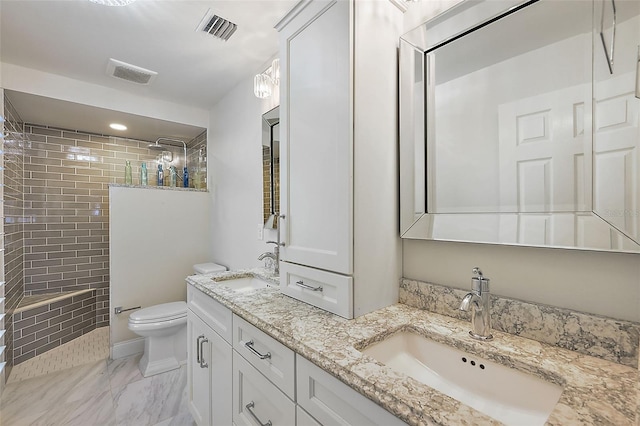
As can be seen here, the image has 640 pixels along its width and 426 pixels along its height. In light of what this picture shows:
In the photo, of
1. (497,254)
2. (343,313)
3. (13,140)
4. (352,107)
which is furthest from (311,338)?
(13,140)

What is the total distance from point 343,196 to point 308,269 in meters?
0.37

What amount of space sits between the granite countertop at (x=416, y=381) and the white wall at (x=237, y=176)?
1.11 m

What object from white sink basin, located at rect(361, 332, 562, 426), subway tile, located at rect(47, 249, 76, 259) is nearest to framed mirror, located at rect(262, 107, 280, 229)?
white sink basin, located at rect(361, 332, 562, 426)

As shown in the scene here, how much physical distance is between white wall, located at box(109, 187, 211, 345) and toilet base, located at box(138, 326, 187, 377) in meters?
0.42

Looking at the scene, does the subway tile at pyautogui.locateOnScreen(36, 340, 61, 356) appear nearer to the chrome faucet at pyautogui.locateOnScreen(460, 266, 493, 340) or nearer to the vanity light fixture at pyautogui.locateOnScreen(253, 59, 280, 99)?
the vanity light fixture at pyautogui.locateOnScreen(253, 59, 280, 99)

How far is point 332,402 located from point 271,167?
1.59 meters

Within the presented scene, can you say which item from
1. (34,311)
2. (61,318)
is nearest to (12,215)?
(34,311)

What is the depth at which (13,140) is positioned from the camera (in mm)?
2383

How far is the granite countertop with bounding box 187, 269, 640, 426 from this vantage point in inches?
21.8

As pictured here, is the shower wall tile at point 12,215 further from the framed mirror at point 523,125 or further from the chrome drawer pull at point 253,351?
the framed mirror at point 523,125

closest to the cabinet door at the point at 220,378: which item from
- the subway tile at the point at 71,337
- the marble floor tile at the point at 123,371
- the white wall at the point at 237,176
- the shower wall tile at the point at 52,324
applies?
the white wall at the point at 237,176

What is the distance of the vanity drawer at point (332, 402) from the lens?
643 millimetres

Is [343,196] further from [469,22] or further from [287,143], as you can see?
[469,22]

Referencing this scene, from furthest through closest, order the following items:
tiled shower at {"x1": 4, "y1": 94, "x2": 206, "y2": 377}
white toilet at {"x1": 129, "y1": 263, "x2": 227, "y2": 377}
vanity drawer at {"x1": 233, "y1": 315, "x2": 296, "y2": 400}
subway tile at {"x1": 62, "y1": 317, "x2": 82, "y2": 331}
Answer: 1. subway tile at {"x1": 62, "y1": 317, "x2": 82, "y2": 331}
2. tiled shower at {"x1": 4, "y1": 94, "x2": 206, "y2": 377}
3. white toilet at {"x1": 129, "y1": 263, "x2": 227, "y2": 377}
4. vanity drawer at {"x1": 233, "y1": 315, "x2": 296, "y2": 400}
